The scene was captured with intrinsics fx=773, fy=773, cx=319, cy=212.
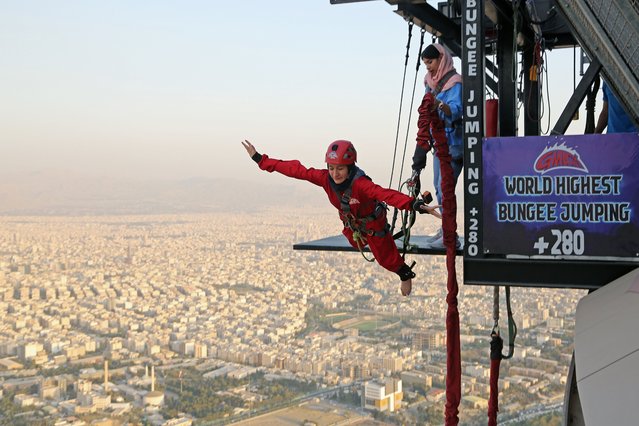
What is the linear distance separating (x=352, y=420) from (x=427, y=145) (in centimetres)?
3388

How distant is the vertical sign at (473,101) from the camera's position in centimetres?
643

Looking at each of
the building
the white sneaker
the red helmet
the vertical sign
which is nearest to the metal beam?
the vertical sign

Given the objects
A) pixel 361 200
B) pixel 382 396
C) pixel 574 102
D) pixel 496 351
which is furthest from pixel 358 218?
pixel 382 396

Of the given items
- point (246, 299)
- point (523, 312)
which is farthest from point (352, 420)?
point (246, 299)

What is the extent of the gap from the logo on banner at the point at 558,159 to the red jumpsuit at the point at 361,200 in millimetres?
1395

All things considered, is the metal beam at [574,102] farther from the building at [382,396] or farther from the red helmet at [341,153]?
the building at [382,396]

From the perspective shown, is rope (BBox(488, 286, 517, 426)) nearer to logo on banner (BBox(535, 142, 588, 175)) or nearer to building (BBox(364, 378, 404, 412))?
logo on banner (BBox(535, 142, 588, 175))

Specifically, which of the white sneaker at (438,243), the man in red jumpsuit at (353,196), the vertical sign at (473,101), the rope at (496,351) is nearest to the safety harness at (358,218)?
the man in red jumpsuit at (353,196)

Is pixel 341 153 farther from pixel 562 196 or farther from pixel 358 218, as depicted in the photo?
pixel 562 196

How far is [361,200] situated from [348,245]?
0.98 m

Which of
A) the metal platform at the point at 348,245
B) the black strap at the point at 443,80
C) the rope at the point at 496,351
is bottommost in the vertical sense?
the rope at the point at 496,351

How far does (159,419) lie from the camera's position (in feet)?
Result: 137

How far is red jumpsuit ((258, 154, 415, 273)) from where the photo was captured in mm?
7043

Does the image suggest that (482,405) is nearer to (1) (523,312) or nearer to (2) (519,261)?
Answer: (1) (523,312)
